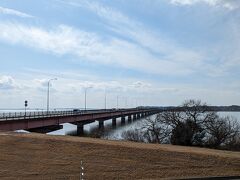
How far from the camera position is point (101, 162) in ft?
61.6

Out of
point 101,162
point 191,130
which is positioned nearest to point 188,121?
point 191,130

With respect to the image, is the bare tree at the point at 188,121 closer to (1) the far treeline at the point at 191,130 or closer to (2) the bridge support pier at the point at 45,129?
(1) the far treeline at the point at 191,130

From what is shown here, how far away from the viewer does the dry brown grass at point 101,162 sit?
54.6ft

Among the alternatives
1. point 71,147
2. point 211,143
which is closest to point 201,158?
point 71,147

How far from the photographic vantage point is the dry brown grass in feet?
54.6

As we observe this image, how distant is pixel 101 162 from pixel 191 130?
1511 inches

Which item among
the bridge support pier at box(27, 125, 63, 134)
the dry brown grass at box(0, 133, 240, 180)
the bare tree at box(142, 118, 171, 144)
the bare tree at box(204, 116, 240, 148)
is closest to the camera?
the dry brown grass at box(0, 133, 240, 180)

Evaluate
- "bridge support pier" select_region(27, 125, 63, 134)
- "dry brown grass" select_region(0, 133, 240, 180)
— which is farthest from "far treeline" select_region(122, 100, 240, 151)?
"dry brown grass" select_region(0, 133, 240, 180)

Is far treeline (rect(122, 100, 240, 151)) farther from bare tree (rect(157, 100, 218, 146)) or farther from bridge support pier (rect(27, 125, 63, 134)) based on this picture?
bridge support pier (rect(27, 125, 63, 134))

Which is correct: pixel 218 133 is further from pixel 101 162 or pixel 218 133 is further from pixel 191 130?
pixel 101 162

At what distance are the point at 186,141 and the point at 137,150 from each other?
3381 cm

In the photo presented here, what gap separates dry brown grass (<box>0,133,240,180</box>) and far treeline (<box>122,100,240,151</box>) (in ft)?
93.5

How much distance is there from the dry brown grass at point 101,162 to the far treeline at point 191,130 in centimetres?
2850

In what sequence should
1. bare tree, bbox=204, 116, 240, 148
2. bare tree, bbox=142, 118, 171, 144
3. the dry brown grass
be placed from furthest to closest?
bare tree, bbox=142, 118, 171, 144 < bare tree, bbox=204, 116, 240, 148 < the dry brown grass
